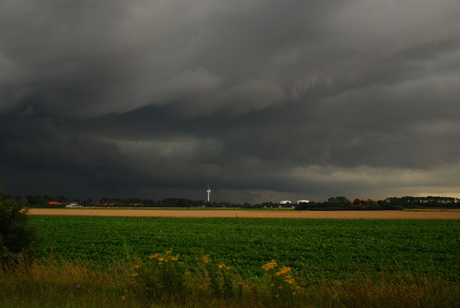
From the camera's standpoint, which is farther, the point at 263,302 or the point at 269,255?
the point at 269,255

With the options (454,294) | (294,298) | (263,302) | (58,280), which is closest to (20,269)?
(58,280)

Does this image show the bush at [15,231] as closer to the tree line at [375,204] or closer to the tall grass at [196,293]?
the tall grass at [196,293]

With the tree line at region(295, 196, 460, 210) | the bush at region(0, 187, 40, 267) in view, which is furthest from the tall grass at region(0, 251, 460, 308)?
the tree line at region(295, 196, 460, 210)

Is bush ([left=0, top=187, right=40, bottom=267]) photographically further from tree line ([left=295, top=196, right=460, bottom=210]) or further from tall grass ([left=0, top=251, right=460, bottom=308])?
tree line ([left=295, top=196, right=460, bottom=210])

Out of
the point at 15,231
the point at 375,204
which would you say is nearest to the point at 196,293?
the point at 15,231

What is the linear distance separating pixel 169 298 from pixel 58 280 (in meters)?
3.64

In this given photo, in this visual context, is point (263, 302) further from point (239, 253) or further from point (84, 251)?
point (84, 251)

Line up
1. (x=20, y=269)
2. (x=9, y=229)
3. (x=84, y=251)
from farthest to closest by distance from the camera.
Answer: (x=84, y=251) < (x=9, y=229) < (x=20, y=269)

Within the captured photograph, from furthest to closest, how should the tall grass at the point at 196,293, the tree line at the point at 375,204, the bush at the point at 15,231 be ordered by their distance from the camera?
the tree line at the point at 375,204
the bush at the point at 15,231
the tall grass at the point at 196,293

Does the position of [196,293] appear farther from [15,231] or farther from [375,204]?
[375,204]

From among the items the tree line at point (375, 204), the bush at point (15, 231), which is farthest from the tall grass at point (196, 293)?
the tree line at point (375, 204)

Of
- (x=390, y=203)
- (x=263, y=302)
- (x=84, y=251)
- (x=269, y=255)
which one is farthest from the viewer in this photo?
(x=390, y=203)

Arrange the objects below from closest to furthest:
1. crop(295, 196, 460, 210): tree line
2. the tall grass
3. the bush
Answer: the tall grass < the bush < crop(295, 196, 460, 210): tree line

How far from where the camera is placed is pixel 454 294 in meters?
7.06
